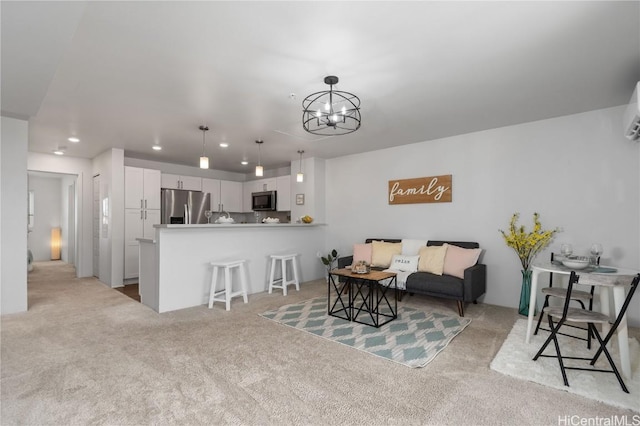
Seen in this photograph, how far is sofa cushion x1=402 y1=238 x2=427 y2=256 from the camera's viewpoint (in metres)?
4.77

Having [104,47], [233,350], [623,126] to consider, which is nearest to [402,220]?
[623,126]

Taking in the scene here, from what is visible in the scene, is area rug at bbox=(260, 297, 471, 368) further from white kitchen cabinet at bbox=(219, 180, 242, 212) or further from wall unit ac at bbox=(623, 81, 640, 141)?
white kitchen cabinet at bbox=(219, 180, 242, 212)

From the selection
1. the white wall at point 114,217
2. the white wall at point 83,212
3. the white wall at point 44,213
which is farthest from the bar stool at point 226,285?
the white wall at point 44,213

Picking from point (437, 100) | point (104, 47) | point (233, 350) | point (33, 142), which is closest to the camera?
point (104, 47)

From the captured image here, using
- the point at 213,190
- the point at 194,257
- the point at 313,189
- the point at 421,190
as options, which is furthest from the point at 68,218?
the point at 421,190

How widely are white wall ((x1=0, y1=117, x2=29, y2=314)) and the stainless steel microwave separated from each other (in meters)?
4.11

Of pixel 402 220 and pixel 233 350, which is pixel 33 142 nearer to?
pixel 233 350

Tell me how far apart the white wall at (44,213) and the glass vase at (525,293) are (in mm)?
10972

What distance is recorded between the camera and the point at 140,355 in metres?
2.66

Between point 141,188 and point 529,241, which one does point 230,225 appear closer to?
point 141,188

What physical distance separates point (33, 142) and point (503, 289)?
750 centimetres

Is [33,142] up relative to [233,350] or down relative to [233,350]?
up

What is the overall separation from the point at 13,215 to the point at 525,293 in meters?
6.39

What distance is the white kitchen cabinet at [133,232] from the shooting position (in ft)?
18.8
